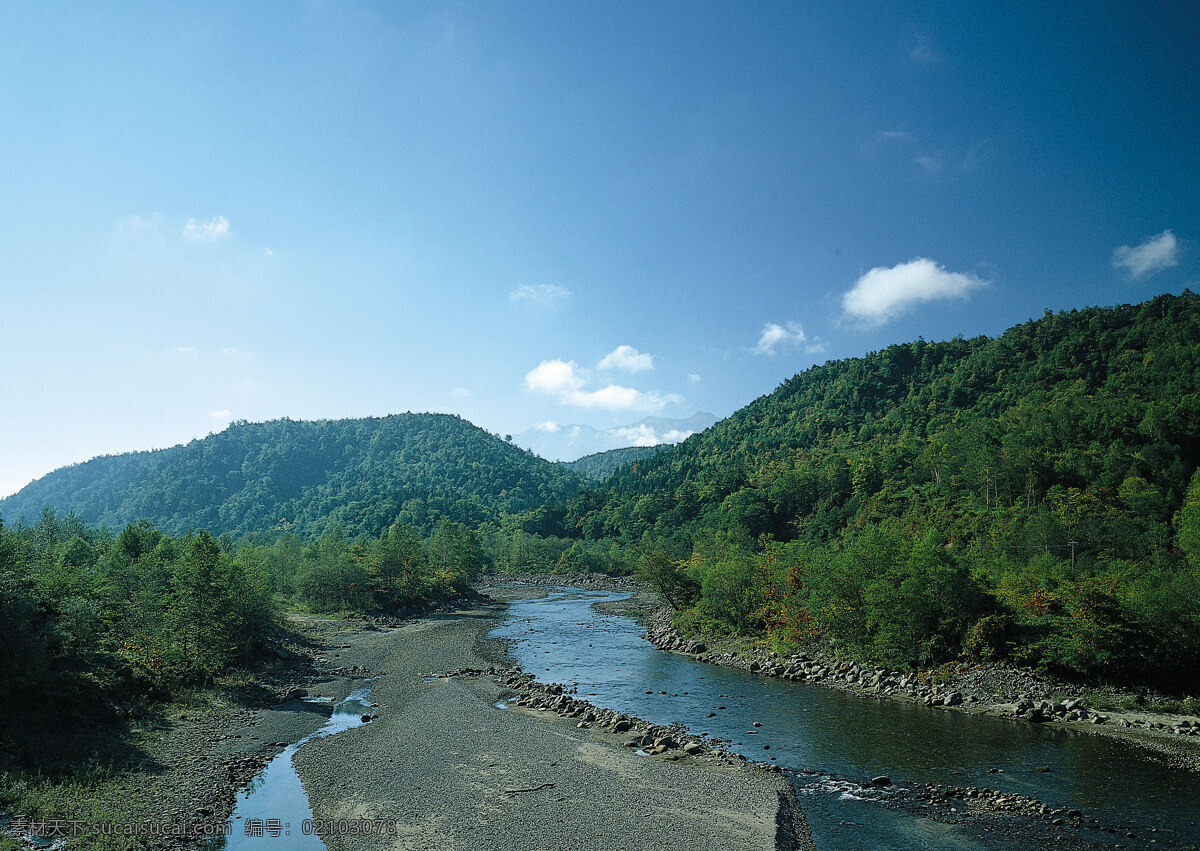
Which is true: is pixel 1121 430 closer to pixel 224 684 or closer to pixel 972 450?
pixel 972 450

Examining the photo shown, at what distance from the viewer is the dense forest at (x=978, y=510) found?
35.2 meters

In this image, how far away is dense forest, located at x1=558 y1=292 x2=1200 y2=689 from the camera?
35188 mm

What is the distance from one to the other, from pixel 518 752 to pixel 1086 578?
119 feet

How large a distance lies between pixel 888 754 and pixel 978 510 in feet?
209

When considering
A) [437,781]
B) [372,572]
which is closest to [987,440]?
[372,572]

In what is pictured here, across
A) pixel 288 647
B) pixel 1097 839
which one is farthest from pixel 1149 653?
pixel 288 647

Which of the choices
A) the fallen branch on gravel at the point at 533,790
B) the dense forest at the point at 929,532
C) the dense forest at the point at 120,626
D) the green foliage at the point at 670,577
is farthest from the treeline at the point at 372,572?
the fallen branch on gravel at the point at 533,790

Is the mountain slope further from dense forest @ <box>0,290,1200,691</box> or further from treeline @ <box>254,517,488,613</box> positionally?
treeline @ <box>254,517,488,613</box>

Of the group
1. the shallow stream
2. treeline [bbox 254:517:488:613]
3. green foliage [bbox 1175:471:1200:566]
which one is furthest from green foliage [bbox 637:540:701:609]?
the shallow stream

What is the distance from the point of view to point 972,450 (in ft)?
331

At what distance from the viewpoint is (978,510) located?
77.4 metres

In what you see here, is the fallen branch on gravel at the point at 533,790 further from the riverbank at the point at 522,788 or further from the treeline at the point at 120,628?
the treeline at the point at 120,628

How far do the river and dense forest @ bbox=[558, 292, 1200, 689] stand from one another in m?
7.54

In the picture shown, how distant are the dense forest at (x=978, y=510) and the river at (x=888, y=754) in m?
7.54
